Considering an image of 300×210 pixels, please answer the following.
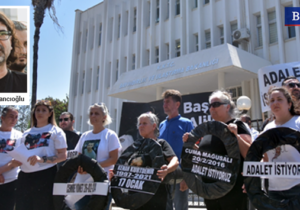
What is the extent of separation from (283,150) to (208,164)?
756 mm

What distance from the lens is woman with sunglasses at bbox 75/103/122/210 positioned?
4.02 metres

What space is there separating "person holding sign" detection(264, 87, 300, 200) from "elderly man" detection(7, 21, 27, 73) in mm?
5518

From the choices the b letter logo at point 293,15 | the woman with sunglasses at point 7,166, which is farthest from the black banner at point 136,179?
the b letter logo at point 293,15

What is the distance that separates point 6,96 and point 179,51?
42.9ft

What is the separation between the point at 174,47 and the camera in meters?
18.0

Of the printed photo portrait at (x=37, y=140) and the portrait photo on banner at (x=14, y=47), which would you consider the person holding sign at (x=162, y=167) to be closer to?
the printed photo portrait at (x=37, y=140)

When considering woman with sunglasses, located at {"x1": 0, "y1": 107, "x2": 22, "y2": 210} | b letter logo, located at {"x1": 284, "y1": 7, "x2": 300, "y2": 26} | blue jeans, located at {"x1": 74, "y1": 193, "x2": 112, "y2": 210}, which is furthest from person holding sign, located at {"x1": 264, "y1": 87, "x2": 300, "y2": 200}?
b letter logo, located at {"x1": 284, "y1": 7, "x2": 300, "y2": 26}

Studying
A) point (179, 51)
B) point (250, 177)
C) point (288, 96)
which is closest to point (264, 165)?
point (250, 177)

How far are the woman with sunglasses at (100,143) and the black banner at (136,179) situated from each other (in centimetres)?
49

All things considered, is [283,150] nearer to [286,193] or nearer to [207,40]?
[286,193]

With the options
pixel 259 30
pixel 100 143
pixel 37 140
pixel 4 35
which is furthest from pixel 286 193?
pixel 259 30

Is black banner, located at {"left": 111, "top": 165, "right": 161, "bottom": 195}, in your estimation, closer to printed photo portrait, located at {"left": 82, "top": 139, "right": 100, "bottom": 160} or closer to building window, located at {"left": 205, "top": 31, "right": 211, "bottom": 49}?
printed photo portrait, located at {"left": 82, "top": 139, "right": 100, "bottom": 160}

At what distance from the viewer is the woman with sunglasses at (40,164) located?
3.97m

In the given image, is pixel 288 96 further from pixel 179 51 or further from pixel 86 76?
pixel 86 76
